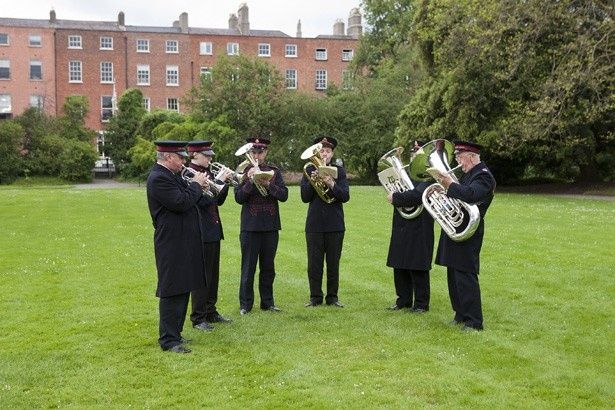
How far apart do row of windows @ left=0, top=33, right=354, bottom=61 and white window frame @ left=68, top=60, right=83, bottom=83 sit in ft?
4.67

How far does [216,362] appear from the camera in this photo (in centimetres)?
719

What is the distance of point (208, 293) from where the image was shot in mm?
8773

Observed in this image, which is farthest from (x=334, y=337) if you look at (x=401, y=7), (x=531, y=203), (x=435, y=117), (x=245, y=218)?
(x=401, y=7)

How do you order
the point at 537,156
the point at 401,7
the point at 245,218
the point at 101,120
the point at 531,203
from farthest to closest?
the point at 101,120, the point at 401,7, the point at 537,156, the point at 531,203, the point at 245,218

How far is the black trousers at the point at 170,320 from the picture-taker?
7.57m

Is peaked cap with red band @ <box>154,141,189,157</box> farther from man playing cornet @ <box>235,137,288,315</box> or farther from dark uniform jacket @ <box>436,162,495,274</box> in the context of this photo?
dark uniform jacket @ <box>436,162,495,274</box>

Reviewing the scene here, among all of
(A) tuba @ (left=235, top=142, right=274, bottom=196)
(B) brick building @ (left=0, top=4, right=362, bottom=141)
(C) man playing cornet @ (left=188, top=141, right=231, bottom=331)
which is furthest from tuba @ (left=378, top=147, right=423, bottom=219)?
(B) brick building @ (left=0, top=4, right=362, bottom=141)

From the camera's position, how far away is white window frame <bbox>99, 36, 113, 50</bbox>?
2544 inches

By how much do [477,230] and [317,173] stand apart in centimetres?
222

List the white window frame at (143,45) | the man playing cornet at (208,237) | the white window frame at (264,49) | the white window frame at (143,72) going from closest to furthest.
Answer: the man playing cornet at (208,237) < the white window frame at (143,45) < the white window frame at (143,72) < the white window frame at (264,49)

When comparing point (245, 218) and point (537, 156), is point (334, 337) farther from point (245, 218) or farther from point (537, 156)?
point (537, 156)

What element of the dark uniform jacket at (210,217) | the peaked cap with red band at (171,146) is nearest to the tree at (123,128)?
the dark uniform jacket at (210,217)

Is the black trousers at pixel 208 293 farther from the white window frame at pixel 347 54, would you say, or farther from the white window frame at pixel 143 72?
the white window frame at pixel 347 54

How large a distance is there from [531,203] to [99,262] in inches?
688
